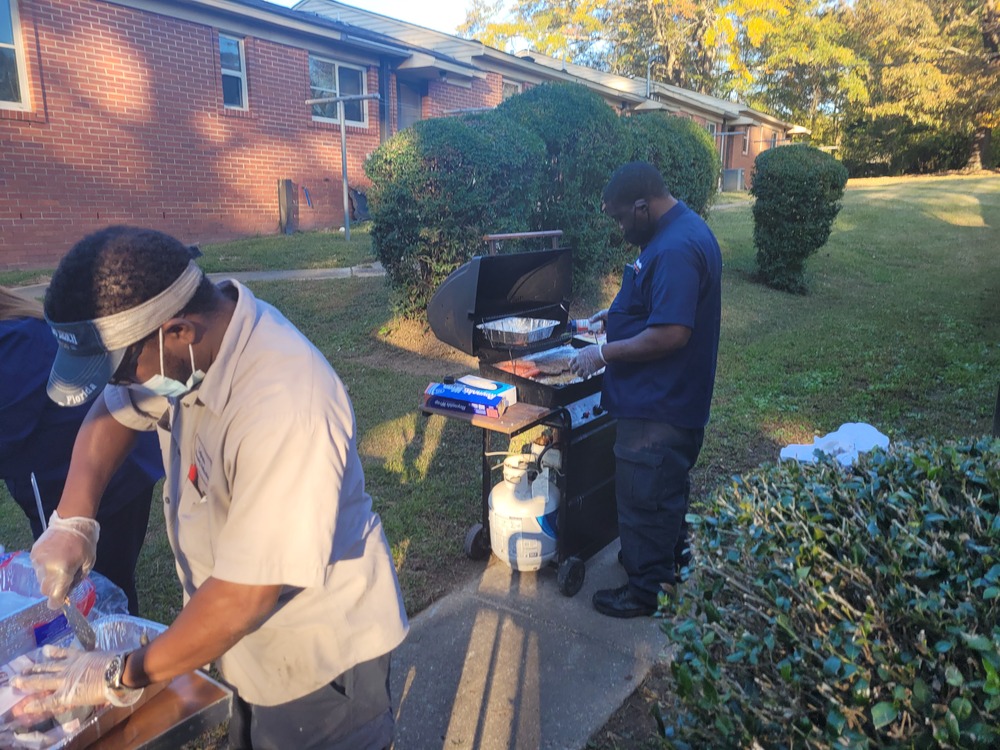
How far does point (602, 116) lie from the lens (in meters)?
8.61

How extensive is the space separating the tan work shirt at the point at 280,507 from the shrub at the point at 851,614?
755 millimetres

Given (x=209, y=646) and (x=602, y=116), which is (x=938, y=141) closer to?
(x=602, y=116)

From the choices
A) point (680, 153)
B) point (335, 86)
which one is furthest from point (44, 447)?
point (335, 86)

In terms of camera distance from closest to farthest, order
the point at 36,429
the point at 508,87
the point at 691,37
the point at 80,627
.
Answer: the point at 80,627 < the point at 36,429 < the point at 508,87 < the point at 691,37

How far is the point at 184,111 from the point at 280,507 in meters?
13.4

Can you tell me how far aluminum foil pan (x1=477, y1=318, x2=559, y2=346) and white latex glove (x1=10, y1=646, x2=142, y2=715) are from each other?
2.62 m

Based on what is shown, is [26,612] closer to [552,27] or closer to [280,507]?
[280,507]

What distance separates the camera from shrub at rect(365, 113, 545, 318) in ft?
23.2

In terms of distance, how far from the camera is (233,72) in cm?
1381

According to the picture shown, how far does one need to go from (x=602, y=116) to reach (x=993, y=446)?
23.8 feet

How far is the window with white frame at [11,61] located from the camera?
10.7 metres

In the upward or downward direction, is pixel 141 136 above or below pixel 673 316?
above

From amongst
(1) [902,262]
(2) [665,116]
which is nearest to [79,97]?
(2) [665,116]

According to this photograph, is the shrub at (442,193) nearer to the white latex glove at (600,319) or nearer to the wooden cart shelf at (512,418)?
the white latex glove at (600,319)
